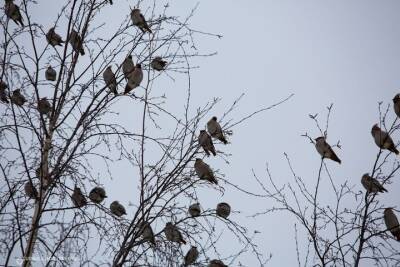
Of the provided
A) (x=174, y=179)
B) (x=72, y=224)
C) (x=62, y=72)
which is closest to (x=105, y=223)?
(x=72, y=224)

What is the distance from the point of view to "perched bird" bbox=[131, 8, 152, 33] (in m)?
4.14

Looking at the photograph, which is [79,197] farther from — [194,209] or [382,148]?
[382,148]

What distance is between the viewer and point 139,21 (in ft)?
14.7

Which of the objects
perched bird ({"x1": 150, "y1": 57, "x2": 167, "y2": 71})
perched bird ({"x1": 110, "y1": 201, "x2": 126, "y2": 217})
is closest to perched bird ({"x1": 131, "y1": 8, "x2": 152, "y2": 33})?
perched bird ({"x1": 150, "y1": 57, "x2": 167, "y2": 71})

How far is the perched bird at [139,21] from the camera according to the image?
13.6 feet

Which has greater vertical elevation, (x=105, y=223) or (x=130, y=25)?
(x=130, y=25)

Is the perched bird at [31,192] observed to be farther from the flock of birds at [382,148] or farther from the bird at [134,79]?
the flock of birds at [382,148]

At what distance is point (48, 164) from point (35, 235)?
0.63 meters

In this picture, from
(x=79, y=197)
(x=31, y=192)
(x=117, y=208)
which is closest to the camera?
(x=31, y=192)

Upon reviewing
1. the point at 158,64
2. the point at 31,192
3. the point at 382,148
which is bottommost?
the point at 31,192

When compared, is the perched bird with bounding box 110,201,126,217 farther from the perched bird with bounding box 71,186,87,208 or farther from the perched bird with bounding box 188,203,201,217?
the perched bird with bounding box 188,203,201,217

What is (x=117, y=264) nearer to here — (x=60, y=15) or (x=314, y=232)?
(x=314, y=232)

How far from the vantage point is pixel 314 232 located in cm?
382

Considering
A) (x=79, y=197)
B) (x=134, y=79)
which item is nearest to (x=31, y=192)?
(x=79, y=197)
